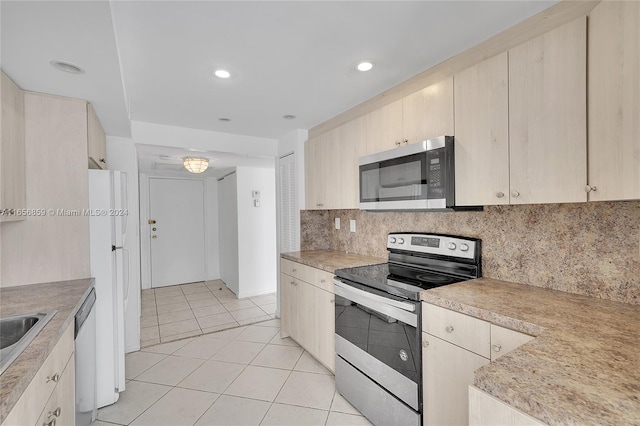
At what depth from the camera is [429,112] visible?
192 cm

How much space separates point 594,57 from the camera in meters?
1.19

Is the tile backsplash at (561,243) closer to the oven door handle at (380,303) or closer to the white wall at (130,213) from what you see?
the oven door handle at (380,303)

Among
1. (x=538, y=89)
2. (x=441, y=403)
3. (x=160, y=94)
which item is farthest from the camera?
(x=160, y=94)

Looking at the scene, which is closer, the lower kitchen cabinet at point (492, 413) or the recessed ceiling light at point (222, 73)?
the lower kitchen cabinet at point (492, 413)

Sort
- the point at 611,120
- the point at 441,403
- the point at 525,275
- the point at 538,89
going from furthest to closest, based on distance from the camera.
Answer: the point at 525,275
the point at 441,403
the point at 538,89
the point at 611,120

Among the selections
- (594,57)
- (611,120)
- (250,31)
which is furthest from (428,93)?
(250,31)

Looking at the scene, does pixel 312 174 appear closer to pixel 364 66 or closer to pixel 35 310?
pixel 364 66

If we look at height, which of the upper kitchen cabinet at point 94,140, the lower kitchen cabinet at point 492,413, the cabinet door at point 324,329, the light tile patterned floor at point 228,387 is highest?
the upper kitchen cabinet at point 94,140

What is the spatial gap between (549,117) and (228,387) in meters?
2.69

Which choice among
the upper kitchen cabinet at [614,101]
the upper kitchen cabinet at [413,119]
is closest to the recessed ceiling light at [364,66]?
the upper kitchen cabinet at [413,119]

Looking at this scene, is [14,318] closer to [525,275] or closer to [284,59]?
[284,59]

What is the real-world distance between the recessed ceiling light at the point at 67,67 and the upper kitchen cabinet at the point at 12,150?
0.29m

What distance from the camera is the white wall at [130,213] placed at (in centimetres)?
295

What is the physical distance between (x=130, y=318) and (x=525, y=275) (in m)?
3.40
